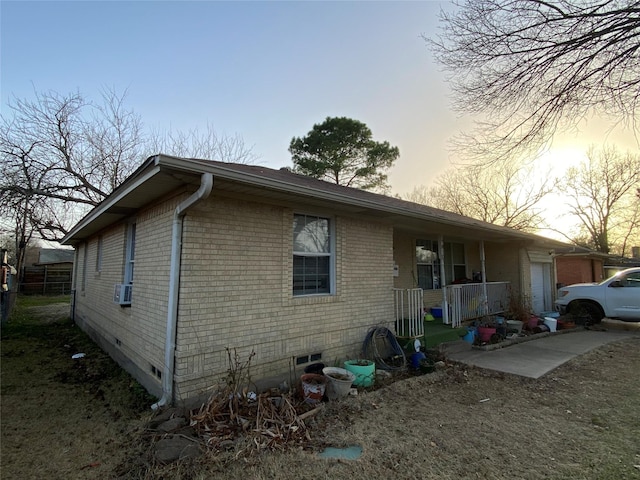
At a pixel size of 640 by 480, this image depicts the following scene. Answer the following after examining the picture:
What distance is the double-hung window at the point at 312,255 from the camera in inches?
218

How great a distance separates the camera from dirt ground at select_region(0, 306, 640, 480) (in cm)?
300

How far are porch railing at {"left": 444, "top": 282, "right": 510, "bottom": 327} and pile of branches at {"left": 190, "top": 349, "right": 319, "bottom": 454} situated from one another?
5155mm

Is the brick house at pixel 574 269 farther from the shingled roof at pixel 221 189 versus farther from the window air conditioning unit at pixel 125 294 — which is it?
the window air conditioning unit at pixel 125 294

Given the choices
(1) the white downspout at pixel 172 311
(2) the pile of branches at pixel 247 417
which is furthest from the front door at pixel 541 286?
(1) the white downspout at pixel 172 311

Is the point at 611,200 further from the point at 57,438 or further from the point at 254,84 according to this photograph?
the point at 57,438

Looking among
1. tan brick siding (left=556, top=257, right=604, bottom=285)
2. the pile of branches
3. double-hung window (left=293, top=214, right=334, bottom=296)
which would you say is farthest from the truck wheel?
the pile of branches

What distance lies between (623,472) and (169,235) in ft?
18.4

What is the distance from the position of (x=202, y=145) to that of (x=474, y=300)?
17.8m

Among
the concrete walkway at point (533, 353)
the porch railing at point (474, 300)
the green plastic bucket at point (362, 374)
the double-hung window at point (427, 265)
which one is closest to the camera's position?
the green plastic bucket at point (362, 374)

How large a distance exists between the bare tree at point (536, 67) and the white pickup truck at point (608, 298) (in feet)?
24.7

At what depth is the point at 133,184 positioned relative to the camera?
Result: 14.1 feet

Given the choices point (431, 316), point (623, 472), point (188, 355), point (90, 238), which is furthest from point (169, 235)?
point (90, 238)

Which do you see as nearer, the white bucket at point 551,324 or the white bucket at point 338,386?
the white bucket at point 338,386

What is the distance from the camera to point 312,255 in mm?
5719
